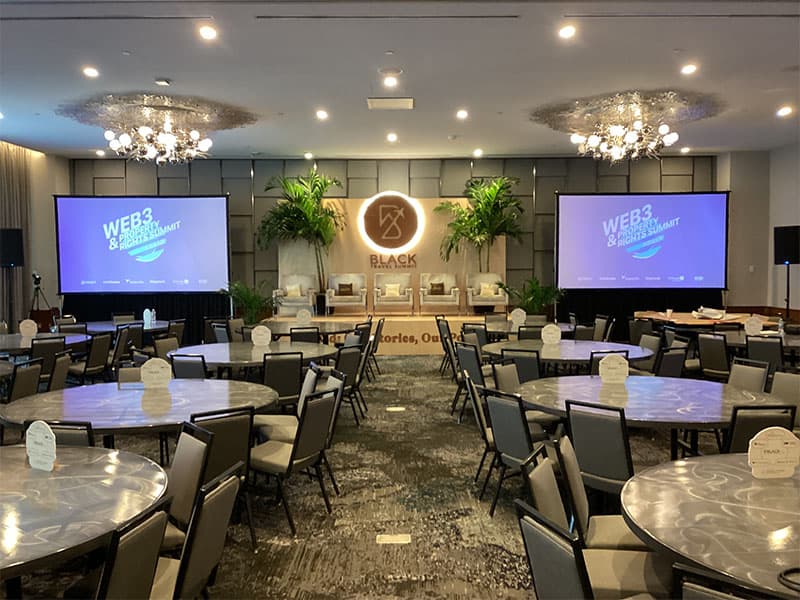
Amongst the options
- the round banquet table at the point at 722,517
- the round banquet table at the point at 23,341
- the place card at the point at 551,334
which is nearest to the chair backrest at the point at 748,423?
the round banquet table at the point at 722,517

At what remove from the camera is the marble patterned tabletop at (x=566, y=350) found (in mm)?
5482

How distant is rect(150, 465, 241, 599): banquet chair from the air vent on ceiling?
660 centimetres

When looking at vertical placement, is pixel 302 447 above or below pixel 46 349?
below

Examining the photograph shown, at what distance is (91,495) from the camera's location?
89.4 inches

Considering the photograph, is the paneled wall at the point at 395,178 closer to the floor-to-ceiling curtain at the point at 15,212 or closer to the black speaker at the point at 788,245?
the floor-to-ceiling curtain at the point at 15,212

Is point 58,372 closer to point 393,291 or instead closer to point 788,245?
point 393,291

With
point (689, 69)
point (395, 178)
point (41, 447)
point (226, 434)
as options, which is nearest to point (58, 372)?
point (226, 434)

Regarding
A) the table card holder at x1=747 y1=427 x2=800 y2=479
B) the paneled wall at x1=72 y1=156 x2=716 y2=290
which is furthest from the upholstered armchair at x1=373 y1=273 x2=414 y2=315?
the table card holder at x1=747 y1=427 x2=800 y2=479

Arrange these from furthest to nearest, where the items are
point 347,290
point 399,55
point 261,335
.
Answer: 1. point 347,290
2. point 399,55
3. point 261,335

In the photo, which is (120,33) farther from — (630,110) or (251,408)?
(630,110)

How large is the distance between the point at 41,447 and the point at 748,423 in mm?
3390

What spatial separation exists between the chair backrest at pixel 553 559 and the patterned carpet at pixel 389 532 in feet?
4.31

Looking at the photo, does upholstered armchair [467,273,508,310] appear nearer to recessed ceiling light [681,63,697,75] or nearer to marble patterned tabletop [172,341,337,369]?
recessed ceiling light [681,63,697,75]

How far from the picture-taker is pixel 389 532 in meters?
3.76
